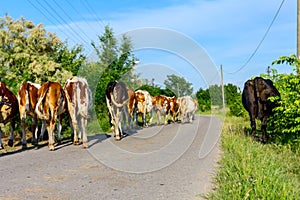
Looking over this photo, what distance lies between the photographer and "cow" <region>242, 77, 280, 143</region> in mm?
11516

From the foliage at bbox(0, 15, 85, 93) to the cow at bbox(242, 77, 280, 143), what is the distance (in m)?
9.39

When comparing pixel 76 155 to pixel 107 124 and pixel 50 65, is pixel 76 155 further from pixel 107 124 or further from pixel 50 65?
pixel 50 65

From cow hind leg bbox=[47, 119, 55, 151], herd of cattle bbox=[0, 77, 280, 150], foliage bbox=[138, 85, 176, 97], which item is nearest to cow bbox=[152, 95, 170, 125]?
foliage bbox=[138, 85, 176, 97]

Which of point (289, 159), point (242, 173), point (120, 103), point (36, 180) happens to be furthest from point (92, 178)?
point (120, 103)

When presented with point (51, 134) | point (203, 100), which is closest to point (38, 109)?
point (51, 134)

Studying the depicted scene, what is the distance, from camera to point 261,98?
459 inches

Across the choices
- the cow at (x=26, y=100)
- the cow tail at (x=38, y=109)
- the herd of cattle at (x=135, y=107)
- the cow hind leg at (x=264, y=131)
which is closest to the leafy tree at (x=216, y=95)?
the herd of cattle at (x=135, y=107)

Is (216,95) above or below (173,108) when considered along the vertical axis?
above

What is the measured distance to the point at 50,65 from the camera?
803 inches

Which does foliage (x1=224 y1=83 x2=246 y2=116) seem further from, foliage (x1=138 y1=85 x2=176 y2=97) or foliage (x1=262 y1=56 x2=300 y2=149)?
foliage (x1=262 y1=56 x2=300 y2=149)

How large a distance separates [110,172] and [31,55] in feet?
63.1

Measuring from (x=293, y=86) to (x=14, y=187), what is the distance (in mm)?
6924

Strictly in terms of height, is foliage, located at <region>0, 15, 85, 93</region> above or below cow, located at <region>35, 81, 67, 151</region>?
above

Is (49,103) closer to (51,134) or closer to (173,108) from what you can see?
(51,134)
